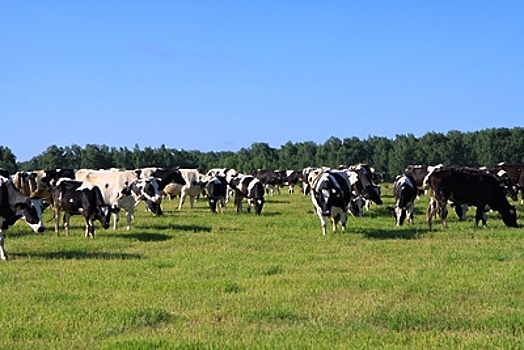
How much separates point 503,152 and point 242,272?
118678 millimetres

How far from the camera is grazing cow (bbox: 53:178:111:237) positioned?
70.5ft

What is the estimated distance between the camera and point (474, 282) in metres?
12.0

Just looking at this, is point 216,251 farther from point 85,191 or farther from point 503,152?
point 503,152

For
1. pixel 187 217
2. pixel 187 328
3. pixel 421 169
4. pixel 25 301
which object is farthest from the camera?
pixel 421 169

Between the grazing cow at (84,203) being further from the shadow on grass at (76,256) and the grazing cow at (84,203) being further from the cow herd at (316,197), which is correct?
the shadow on grass at (76,256)

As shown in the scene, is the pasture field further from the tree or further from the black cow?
the tree

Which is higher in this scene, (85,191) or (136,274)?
(85,191)

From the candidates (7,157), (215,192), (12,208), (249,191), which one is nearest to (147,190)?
(215,192)

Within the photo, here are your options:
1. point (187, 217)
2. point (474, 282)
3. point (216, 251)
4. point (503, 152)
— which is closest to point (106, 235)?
point (216, 251)

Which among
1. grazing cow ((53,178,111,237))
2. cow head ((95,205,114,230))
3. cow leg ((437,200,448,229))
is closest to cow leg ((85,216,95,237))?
grazing cow ((53,178,111,237))

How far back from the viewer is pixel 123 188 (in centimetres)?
2516

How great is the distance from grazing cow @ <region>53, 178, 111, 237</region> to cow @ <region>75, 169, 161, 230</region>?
5.06 ft

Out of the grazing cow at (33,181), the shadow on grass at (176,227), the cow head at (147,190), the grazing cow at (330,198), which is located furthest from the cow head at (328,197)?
the grazing cow at (33,181)

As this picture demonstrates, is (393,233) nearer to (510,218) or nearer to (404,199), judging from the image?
(404,199)
